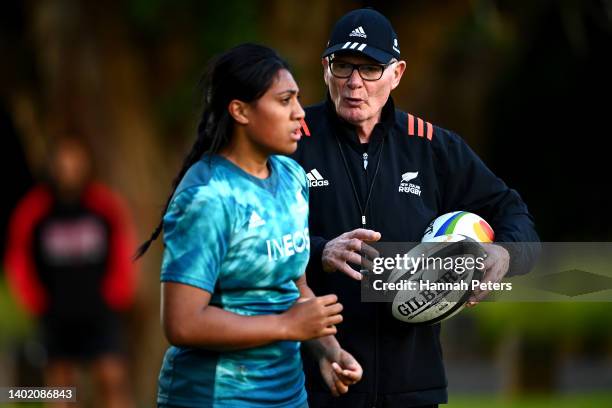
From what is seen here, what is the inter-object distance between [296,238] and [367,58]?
1206 millimetres

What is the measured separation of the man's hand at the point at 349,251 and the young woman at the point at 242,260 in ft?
1.00

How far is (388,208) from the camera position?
4.95 meters

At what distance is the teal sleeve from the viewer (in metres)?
3.75

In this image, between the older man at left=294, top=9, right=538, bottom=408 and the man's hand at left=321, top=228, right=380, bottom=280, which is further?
the older man at left=294, top=9, right=538, bottom=408

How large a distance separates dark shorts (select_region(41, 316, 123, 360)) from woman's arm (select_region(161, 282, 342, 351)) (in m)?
6.31

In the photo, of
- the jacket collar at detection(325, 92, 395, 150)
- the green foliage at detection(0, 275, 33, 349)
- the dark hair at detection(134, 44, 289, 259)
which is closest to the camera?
the dark hair at detection(134, 44, 289, 259)

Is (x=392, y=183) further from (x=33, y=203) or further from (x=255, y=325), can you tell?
(x=33, y=203)

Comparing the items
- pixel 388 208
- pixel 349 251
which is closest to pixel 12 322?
pixel 388 208

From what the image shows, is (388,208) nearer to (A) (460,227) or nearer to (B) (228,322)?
(A) (460,227)

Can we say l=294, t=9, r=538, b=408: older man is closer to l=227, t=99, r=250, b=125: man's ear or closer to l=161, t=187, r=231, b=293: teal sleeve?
l=227, t=99, r=250, b=125: man's ear

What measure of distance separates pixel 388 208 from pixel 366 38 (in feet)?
2.39

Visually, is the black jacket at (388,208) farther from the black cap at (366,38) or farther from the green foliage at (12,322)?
the green foliage at (12,322)

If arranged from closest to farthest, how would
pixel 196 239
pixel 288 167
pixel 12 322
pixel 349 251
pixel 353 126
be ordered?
pixel 196 239, pixel 288 167, pixel 349 251, pixel 353 126, pixel 12 322

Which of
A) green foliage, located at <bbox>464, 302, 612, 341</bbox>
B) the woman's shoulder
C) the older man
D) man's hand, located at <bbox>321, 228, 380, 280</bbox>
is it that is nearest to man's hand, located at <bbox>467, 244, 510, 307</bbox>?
the older man
